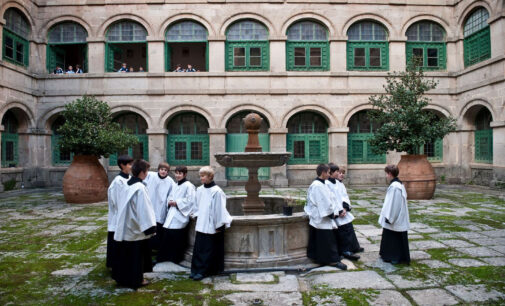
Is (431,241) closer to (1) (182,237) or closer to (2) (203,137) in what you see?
(1) (182,237)

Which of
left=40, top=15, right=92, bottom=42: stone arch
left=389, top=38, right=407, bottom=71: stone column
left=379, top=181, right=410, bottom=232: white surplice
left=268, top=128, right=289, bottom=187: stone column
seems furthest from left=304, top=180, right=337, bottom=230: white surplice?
left=40, top=15, right=92, bottom=42: stone arch

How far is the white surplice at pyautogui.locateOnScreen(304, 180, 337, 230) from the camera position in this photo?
546 cm

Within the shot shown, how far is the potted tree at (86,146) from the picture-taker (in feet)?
38.8

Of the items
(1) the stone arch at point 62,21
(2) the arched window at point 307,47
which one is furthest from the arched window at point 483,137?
(1) the stone arch at point 62,21

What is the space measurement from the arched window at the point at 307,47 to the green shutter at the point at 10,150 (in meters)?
12.9

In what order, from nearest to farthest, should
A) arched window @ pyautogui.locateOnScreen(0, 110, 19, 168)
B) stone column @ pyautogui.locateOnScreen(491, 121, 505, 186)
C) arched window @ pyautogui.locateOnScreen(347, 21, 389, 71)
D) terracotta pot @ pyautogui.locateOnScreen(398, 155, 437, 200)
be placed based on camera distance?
terracotta pot @ pyautogui.locateOnScreen(398, 155, 437, 200)
stone column @ pyautogui.locateOnScreen(491, 121, 505, 186)
arched window @ pyautogui.locateOnScreen(0, 110, 19, 168)
arched window @ pyautogui.locateOnScreen(347, 21, 389, 71)

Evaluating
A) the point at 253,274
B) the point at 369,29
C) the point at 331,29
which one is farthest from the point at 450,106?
the point at 253,274

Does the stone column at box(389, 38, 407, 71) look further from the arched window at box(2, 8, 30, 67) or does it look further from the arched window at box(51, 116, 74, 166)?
the arched window at box(2, 8, 30, 67)

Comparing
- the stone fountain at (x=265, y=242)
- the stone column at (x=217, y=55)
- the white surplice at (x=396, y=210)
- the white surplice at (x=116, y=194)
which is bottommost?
the stone fountain at (x=265, y=242)

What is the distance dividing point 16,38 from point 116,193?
14784mm

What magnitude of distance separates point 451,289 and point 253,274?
263 cm

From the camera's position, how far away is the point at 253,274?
5.22 metres

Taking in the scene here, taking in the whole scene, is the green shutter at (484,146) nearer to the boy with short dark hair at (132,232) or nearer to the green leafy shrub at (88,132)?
the green leafy shrub at (88,132)

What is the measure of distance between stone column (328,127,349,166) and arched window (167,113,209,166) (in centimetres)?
596
